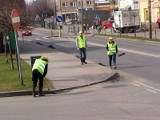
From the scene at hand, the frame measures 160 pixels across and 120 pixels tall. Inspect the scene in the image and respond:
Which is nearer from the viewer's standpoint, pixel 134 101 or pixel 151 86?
pixel 134 101

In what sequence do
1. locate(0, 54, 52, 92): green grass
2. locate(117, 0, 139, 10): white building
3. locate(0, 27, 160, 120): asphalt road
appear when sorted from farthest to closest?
1. locate(117, 0, 139, 10): white building
2. locate(0, 54, 52, 92): green grass
3. locate(0, 27, 160, 120): asphalt road

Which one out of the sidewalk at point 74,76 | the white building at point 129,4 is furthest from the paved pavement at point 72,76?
the white building at point 129,4

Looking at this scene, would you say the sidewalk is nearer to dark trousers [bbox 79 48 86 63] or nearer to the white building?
dark trousers [bbox 79 48 86 63]

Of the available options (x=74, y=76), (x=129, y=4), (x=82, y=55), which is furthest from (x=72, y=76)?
(x=129, y=4)

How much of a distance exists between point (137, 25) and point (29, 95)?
168ft

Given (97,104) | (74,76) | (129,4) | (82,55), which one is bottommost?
(74,76)

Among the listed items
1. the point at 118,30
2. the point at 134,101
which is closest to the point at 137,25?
the point at 118,30

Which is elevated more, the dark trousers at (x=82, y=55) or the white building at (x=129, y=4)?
the white building at (x=129, y=4)

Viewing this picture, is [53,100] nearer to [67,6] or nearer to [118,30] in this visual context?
[118,30]

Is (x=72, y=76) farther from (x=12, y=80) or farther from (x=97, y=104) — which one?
(x=97, y=104)

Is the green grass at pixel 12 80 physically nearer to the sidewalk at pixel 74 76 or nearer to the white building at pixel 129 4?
the sidewalk at pixel 74 76

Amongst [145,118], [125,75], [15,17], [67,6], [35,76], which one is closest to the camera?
[145,118]

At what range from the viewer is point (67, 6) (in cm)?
14488

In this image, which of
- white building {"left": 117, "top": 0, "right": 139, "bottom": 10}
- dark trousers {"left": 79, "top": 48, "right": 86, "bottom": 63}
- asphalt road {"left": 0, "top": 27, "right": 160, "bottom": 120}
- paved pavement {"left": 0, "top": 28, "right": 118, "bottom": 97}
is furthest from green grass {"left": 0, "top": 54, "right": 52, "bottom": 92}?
white building {"left": 117, "top": 0, "right": 139, "bottom": 10}
